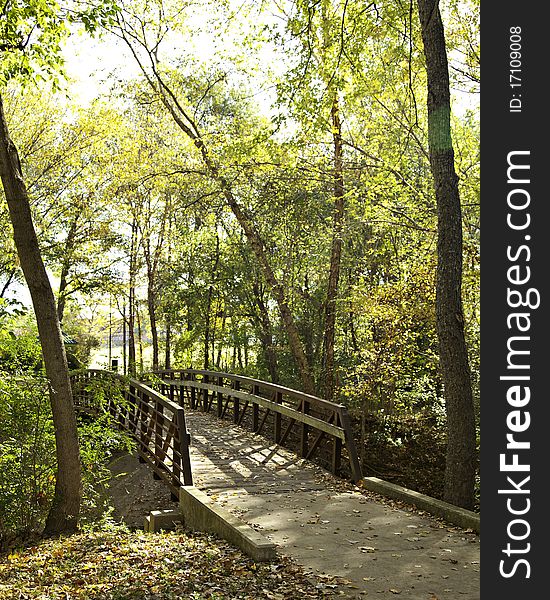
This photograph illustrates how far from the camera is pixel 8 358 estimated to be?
10492mm

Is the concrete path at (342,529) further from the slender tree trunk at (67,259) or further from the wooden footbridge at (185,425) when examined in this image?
A: the slender tree trunk at (67,259)

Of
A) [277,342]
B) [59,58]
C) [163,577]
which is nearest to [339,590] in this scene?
[163,577]

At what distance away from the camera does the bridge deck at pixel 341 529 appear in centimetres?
596

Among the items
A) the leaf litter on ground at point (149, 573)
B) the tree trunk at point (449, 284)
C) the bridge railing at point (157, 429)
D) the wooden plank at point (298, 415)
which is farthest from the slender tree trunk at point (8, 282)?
the tree trunk at point (449, 284)

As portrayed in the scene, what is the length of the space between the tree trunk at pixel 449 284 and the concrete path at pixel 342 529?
80 cm

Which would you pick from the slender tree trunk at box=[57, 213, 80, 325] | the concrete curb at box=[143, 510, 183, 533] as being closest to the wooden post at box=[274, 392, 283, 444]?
the concrete curb at box=[143, 510, 183, 533]

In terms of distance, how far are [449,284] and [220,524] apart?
3871 millimetres

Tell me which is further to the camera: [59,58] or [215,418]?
[215,418]

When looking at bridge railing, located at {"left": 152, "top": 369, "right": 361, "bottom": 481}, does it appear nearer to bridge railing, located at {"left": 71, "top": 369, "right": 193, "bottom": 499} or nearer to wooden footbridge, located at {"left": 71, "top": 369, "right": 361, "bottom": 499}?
wooden footbridge, located at {"left": 71, "top": 369, "right": 361, "bottom": 499}

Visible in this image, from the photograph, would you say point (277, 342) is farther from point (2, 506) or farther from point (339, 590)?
point (339, 590)

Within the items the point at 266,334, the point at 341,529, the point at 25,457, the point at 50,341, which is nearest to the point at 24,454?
the point at 25,457

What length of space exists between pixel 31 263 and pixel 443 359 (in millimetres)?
5045

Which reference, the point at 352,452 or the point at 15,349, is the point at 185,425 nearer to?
the point at 352,452

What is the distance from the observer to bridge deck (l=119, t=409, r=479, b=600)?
5961mm
